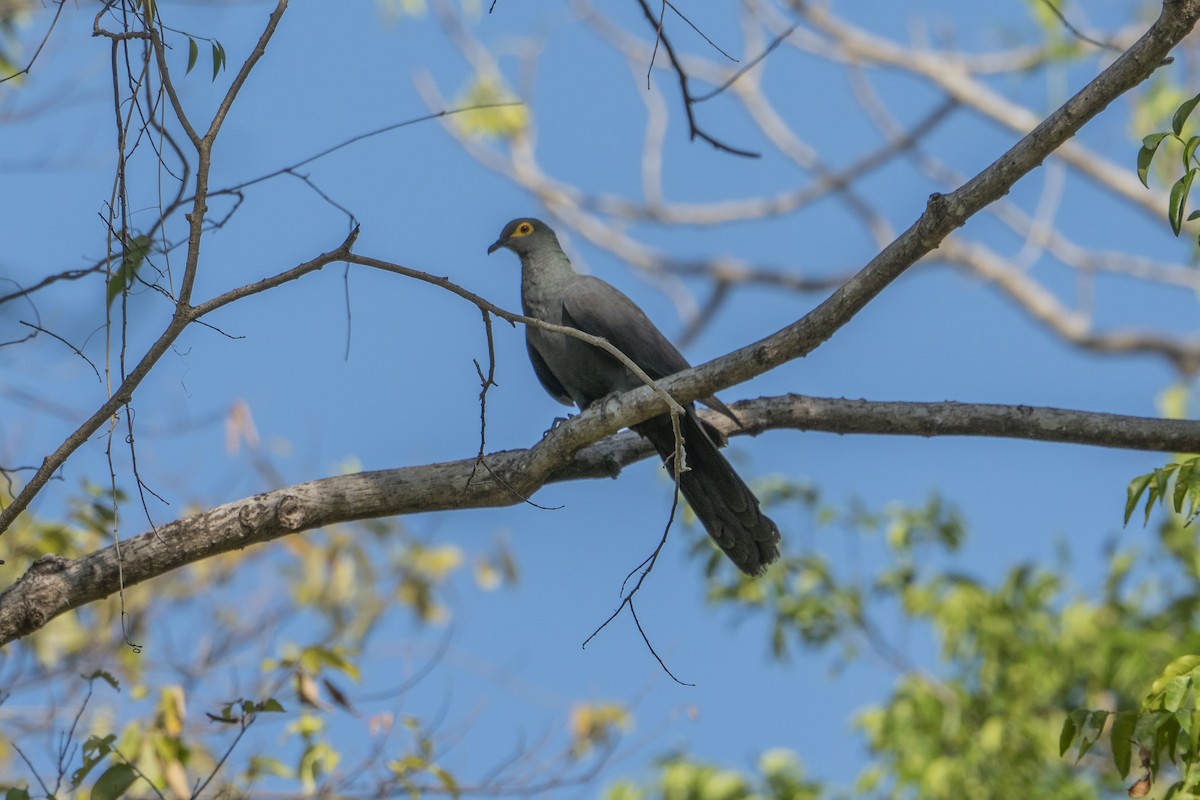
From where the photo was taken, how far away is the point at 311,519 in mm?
3691

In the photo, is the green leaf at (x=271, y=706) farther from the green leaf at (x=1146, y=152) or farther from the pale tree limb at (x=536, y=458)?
the green leaf at (x=1146, y=152)

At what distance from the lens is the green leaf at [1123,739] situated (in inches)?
110

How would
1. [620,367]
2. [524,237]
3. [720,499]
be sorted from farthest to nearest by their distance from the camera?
[524,237]
[620,367]
[720,499]

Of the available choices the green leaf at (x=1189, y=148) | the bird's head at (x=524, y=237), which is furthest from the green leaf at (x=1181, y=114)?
the bird's head at (x=524, y=237)

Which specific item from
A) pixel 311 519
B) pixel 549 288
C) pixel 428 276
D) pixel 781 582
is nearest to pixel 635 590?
pixel 428 276

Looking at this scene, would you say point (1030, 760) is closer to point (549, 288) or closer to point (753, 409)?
point (753, 409)

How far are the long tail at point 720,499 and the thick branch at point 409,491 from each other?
43 centimetres

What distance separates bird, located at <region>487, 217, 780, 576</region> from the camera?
4453mm

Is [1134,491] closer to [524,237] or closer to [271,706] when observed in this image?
[271,706]

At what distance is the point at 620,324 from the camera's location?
511 centimetres

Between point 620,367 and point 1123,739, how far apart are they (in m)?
2.57

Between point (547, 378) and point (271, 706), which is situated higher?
point (547, 378)

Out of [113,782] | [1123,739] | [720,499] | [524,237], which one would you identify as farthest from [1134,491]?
[524,237]

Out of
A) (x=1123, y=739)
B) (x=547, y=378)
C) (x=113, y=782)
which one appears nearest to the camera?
(x=1123, y=739)
